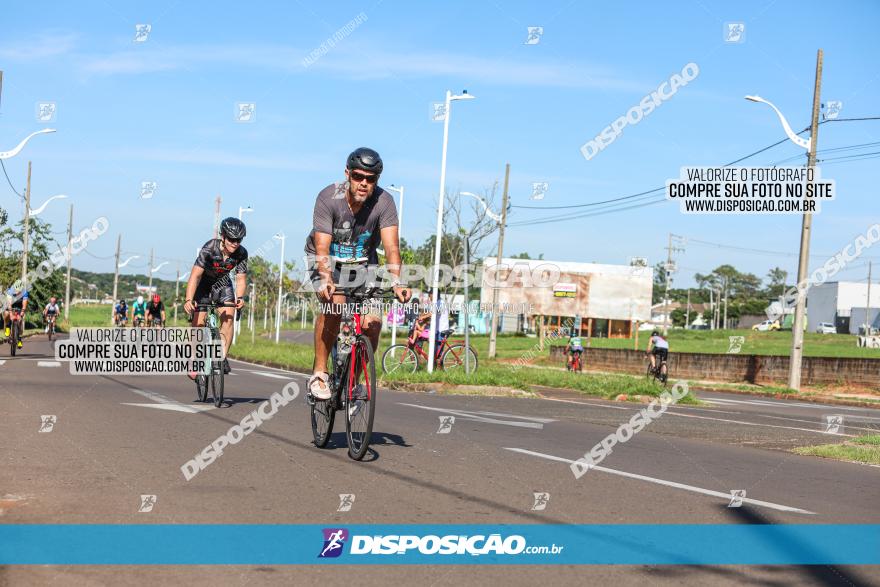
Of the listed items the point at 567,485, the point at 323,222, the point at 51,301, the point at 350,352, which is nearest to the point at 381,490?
the point at 567,485

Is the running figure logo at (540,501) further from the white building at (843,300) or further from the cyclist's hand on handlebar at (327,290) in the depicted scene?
the white building at (843,300)

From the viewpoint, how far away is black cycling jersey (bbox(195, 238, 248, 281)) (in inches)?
469

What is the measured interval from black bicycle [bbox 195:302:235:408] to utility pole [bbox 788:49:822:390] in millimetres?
19499

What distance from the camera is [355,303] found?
23.3 ft

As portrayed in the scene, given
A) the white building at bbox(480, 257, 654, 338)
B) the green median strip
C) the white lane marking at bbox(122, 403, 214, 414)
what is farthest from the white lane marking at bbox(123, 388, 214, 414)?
the white building at bbox(480, 257, 654, 338)

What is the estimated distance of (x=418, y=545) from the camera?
4.37 metres

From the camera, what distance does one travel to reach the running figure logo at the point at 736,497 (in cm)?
571

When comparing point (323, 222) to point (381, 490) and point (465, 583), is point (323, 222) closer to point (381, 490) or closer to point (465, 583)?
point (381, 490)

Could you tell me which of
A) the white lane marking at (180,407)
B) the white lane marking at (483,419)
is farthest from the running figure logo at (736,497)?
the white lane marking at (180,407)

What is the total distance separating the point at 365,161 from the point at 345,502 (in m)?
2.88

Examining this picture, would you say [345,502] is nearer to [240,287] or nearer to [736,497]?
[736,497]

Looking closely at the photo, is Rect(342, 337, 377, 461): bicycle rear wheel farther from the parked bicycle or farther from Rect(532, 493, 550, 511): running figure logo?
the parked bicycle

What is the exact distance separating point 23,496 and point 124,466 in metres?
1.14

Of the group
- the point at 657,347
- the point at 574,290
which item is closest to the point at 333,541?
the point at 657,347
